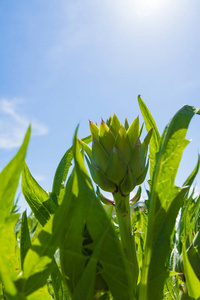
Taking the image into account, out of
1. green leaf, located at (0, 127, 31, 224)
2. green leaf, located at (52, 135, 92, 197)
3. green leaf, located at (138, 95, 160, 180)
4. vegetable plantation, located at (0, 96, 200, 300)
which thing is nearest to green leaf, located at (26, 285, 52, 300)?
vegetable plantation, located at (0, 96, 200, 300)

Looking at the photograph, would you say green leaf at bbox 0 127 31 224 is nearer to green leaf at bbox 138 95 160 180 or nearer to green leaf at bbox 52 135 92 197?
green leaf at bbox 52 135 92 197

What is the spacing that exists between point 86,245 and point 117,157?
0.52 ft

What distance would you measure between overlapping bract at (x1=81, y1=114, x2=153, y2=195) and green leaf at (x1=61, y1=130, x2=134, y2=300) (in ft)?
0.35

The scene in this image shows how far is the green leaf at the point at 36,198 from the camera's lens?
0.50 m

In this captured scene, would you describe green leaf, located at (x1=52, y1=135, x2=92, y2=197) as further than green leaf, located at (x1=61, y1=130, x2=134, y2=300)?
Yes

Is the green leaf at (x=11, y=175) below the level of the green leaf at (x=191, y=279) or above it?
above

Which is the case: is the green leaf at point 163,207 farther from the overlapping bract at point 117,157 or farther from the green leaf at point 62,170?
the green leaf at point 62,170

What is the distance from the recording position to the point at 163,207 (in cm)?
38

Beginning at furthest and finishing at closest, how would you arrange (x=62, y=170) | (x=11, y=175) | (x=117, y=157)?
(x=62, y=170), (x=117, y=157), (x=11, y=175)

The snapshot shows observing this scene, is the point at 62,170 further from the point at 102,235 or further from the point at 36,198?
the point at 102,235

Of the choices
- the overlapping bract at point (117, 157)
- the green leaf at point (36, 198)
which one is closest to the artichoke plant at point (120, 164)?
the overlapping bract at point (117, 157)

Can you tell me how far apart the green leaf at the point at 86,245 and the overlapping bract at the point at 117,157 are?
0.35 feet

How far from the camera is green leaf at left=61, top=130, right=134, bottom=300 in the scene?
0.35 metres

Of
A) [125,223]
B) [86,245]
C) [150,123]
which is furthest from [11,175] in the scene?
[150,123]
